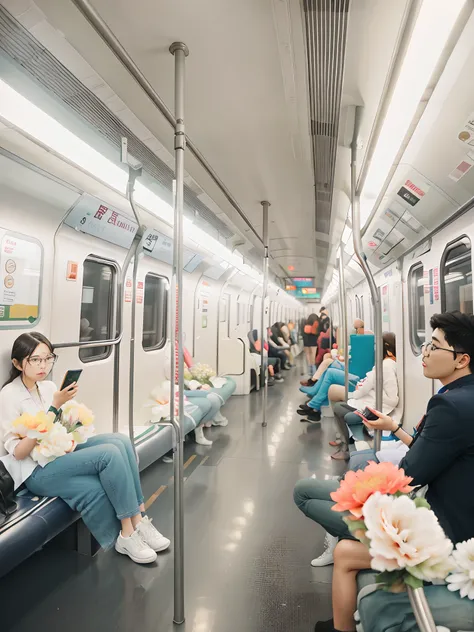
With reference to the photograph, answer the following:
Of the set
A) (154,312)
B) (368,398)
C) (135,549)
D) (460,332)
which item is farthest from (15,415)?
(368,398)

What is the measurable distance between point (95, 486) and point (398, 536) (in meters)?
2.17

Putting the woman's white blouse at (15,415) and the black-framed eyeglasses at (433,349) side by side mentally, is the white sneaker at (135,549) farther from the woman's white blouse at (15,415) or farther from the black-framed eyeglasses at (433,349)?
the black-framed eyeglasses at (433,349)

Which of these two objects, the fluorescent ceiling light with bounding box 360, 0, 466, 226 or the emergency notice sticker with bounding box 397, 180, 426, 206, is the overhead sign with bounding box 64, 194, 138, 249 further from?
the emergency notice sticker with bounding box 397, 180, 426, 206

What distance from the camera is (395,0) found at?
6.64 feet

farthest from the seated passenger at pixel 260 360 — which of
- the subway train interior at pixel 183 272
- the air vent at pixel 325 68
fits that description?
the air vent at pixel 325 68

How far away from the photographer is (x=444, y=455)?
5.12 ft

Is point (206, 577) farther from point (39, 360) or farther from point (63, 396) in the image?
point (39, 360)

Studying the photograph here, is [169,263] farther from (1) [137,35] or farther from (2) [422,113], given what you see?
→ (2) [422,113]

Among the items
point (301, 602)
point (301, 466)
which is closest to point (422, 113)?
point (301, 602)

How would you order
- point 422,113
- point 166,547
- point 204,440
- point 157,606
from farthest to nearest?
1. point 204,440
2. point 166,547
3. point 157,606
4. point 422,113

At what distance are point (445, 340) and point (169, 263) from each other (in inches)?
162

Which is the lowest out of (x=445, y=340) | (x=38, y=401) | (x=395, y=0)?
(x=38, y=401)

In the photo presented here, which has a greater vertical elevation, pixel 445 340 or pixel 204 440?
pixel 445 340

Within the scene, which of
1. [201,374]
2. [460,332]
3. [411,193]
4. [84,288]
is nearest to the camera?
[460,332]
